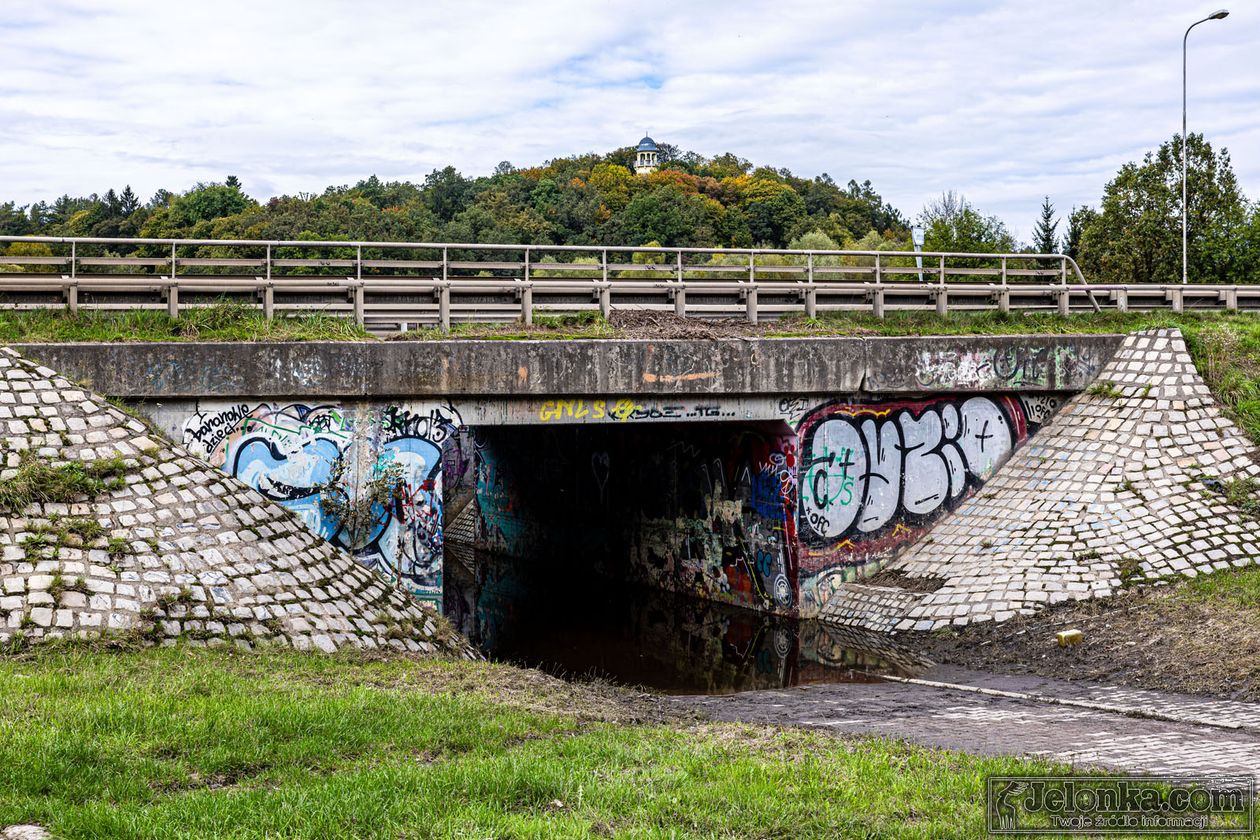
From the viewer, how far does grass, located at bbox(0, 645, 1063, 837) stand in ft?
24.2

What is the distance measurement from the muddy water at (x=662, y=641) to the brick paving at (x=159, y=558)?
3.22 metres

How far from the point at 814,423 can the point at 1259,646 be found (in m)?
8.19

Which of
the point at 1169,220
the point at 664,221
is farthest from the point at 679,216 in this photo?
the point at 1169,220

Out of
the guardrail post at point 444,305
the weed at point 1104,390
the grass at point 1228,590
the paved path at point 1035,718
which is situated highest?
the guardrail post at point 444,305

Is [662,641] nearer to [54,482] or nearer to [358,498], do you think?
[358,498]

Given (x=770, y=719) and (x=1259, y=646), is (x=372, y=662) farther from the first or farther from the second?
(x=1259, y=646)

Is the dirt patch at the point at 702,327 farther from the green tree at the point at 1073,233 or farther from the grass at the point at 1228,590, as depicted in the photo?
the green tree at the point at 1073,233

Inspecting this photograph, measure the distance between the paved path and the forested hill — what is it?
3261cm

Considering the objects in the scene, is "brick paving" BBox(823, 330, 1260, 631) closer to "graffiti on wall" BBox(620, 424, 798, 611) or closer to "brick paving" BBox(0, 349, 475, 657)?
"graffiti on wall" BBox(620, 424, 798, 611)

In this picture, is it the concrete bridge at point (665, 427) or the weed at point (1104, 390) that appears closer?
the concrete bridge at point (665, 427)

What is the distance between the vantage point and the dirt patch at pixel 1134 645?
14398mm

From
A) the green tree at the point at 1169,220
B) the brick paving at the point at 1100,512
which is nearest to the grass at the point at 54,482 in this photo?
the brick paving at the point at 1100,512

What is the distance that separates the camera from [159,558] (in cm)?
1406

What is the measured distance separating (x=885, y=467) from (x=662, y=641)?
5.15 metres
